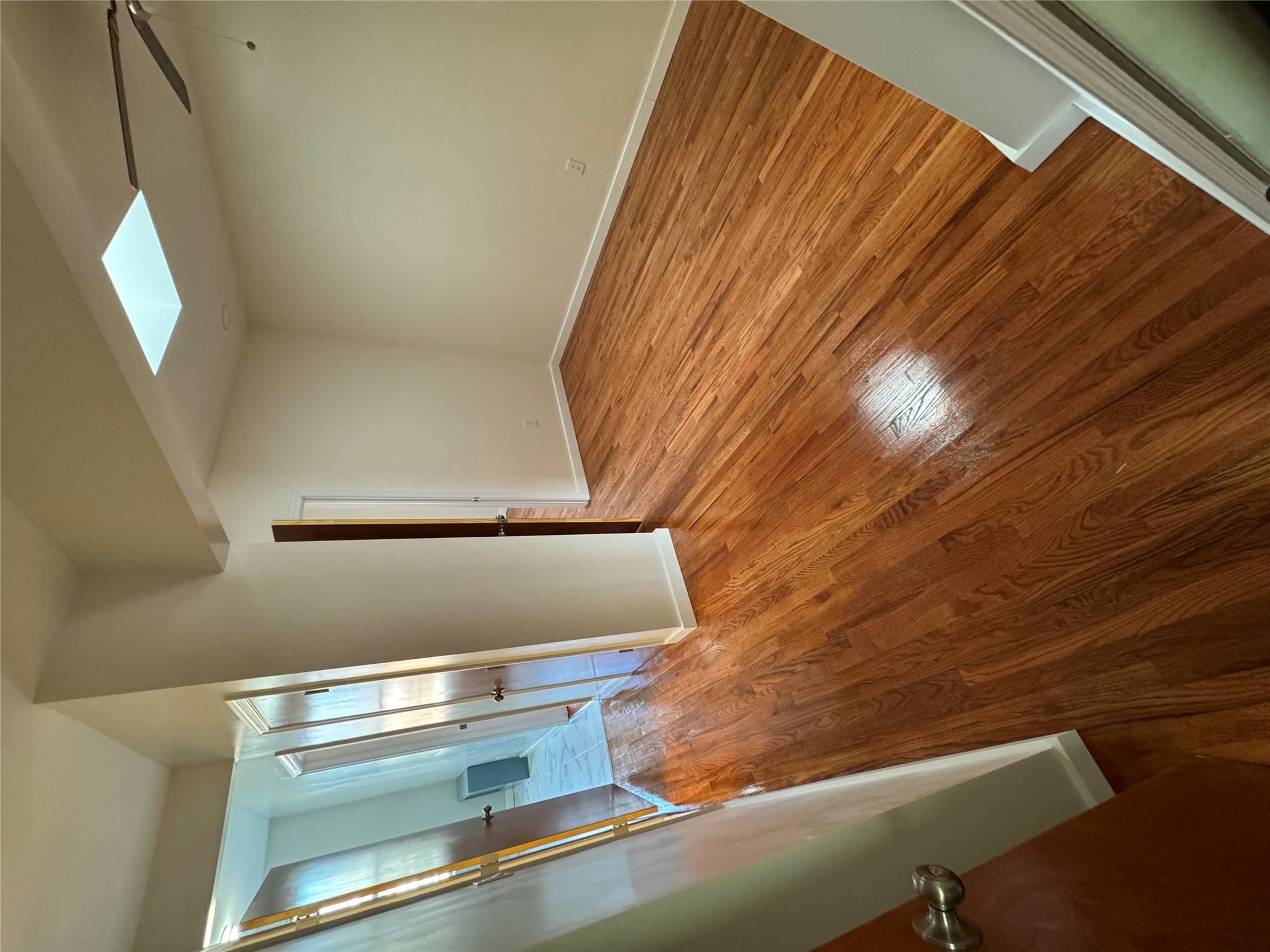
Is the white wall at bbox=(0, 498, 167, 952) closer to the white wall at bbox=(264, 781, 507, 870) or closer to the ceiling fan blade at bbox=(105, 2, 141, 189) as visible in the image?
the ceiling fan blade at bbox=(105, 2, 141, 189)

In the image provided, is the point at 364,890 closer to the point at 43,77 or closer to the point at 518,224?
the point at 43,77

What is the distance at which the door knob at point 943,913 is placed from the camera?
0.49 metres

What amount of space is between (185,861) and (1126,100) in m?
2.99

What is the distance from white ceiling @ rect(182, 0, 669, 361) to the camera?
2541 millimetres

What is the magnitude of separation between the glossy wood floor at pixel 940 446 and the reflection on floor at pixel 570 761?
1.66 ft

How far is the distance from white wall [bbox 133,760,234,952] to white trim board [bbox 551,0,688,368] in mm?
2690

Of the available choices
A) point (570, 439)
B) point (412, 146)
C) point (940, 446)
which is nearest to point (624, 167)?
point (412, 146)

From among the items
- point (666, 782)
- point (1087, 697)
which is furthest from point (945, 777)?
point (666, 782)

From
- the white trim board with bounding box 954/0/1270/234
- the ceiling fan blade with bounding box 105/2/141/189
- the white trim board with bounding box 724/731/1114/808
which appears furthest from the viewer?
the ceiling fan blade with bounding box 105/2/141/189

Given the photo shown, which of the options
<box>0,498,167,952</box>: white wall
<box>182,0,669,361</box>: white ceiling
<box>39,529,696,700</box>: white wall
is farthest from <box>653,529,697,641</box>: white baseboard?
<box>182,0,669,361</box>: white ceiling

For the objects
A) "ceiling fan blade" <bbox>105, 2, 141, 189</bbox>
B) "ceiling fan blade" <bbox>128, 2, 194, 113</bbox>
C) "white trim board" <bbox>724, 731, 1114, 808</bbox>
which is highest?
"ceiling fan blade" <bbox>128, 2, 194, 113</bbox>

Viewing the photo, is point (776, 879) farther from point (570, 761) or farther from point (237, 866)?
point (570, 761)

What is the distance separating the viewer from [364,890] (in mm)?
1654

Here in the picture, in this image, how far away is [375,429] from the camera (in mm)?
3414
